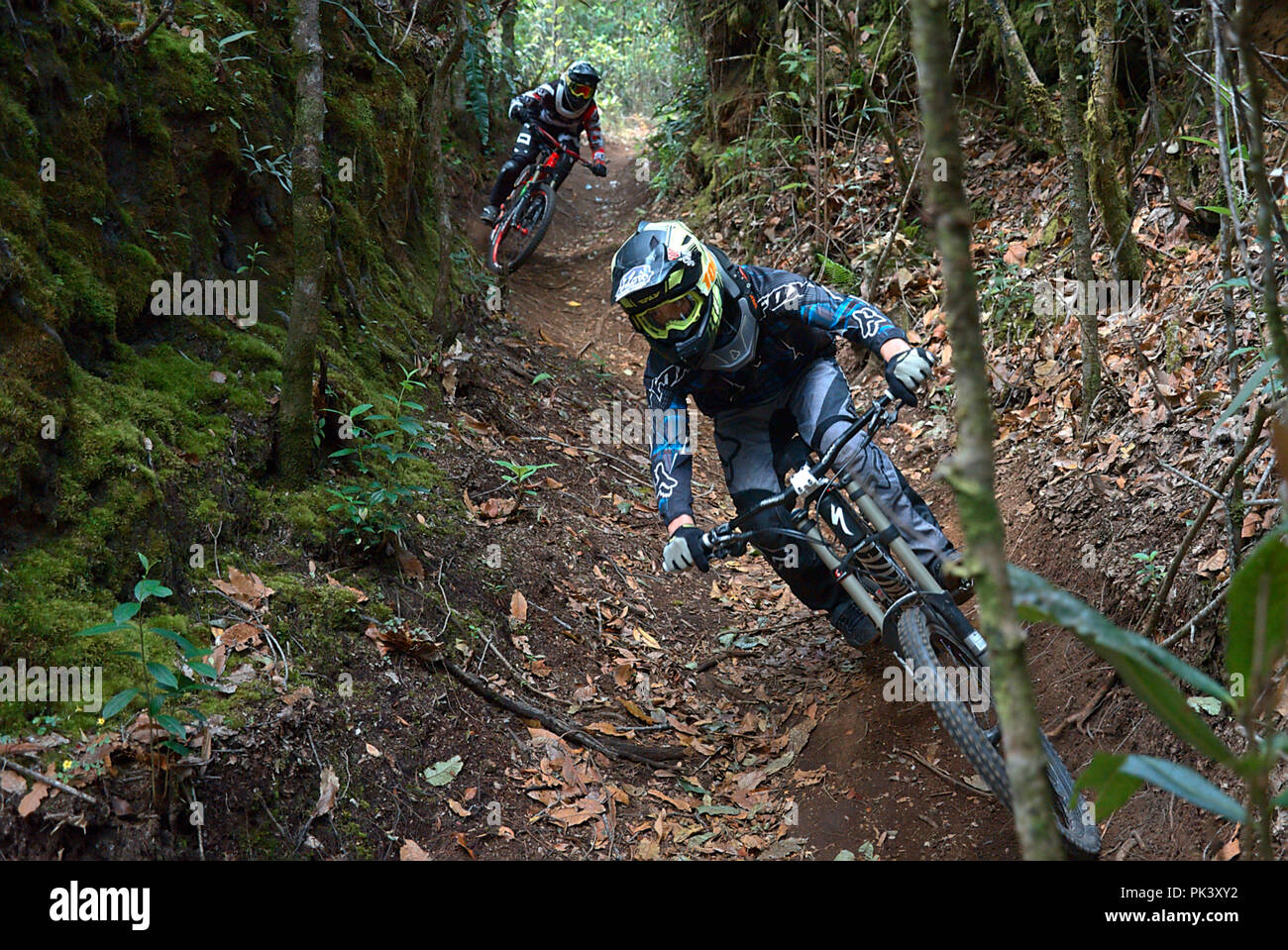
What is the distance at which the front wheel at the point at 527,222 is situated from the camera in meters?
9.93

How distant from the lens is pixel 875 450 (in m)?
4.21

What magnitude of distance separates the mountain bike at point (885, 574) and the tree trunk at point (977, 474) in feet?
7.17

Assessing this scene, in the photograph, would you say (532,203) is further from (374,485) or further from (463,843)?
(463,843)

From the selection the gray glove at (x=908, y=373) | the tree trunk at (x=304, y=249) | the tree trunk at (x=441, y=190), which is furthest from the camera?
the tree trunk at (x=441, y=190)

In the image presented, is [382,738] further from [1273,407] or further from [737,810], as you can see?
[1273,407]

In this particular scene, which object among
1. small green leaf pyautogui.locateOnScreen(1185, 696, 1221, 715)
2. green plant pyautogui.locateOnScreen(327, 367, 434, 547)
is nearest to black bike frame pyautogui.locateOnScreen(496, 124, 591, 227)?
green plant pyautogui.locateOnScreen(327, 367, 434, 547)

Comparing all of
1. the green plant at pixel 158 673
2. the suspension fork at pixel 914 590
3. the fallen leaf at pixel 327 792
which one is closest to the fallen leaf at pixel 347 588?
the green plant at pixel 158 673

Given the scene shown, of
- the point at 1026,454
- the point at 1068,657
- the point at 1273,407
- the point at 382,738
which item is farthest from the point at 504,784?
the point at 1026,454

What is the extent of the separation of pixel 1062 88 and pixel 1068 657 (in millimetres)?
3134

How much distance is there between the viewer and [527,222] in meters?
10.2

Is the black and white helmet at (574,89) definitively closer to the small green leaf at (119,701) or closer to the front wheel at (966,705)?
the front wheel at (966,705)

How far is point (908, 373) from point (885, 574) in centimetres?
91

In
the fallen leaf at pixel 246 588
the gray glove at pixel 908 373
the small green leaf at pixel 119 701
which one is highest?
the gray glove at pixel 908 373

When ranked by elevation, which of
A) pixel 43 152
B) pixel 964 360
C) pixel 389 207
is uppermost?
pixel 389 207
